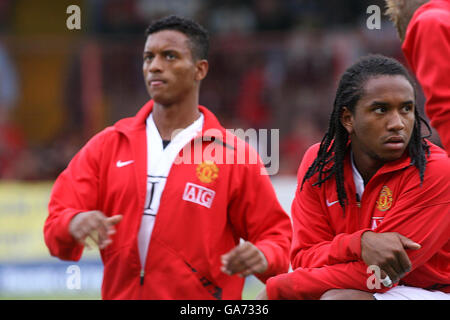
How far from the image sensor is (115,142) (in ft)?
13.6

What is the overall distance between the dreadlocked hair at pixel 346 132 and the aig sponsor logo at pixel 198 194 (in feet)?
1.97

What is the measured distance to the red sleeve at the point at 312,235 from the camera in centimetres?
337

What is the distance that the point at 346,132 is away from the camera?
3691mm

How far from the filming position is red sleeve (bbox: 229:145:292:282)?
156 inches

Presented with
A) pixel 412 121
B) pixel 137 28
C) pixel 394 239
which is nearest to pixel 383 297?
pixel 394 239

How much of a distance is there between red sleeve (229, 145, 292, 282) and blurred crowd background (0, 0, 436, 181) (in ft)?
21.8

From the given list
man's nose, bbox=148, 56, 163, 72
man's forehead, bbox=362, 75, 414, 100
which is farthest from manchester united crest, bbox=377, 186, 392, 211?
man's nose, bbox=148, 56, 163, 72

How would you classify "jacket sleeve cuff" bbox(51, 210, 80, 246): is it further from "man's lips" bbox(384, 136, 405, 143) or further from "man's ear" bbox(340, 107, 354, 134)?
"man's lips" bbox(384, 136, 405, 143)

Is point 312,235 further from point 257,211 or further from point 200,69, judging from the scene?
point 200,69

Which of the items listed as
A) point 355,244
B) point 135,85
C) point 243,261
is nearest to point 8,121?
point 135,85

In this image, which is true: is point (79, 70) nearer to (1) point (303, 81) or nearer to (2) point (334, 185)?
(1) point (303, 81)

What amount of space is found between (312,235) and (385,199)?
392mm

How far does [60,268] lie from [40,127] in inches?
134
